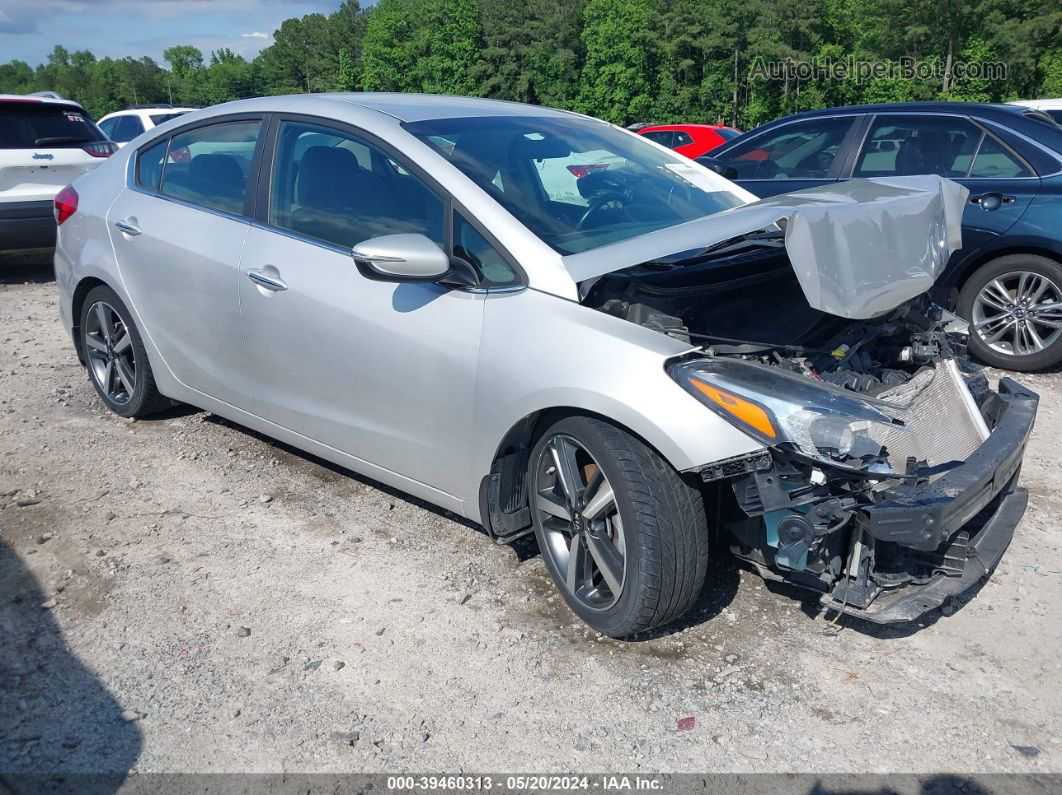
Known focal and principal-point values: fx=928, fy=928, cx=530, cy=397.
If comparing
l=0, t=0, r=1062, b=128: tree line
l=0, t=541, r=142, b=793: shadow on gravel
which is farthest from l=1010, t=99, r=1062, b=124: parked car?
l=0, t=0, r=1062, b=128: tree line

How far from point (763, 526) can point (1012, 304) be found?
406cm

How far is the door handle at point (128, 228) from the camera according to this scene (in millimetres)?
4613

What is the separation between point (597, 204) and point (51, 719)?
2617mm

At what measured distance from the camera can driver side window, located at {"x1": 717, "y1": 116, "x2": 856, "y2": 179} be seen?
6.66 meters

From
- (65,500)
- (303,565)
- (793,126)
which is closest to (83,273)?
(65,500)

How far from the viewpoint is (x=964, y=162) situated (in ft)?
20.1

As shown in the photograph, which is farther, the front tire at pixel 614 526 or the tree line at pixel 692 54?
the tree line at pixel 692 54

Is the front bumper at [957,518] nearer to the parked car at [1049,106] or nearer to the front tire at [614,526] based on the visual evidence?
the front tire at [614,526]

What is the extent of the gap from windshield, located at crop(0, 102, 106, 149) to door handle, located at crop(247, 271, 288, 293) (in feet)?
21.4

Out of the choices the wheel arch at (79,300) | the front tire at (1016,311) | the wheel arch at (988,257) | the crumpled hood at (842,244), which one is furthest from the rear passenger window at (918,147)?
the wheel arch at (79,300)

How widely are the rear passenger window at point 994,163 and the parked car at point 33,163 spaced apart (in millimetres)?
7628

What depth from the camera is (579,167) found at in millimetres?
3943

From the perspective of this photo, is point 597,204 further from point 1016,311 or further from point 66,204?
point 1016,311

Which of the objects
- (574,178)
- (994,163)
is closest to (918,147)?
(994,163)
